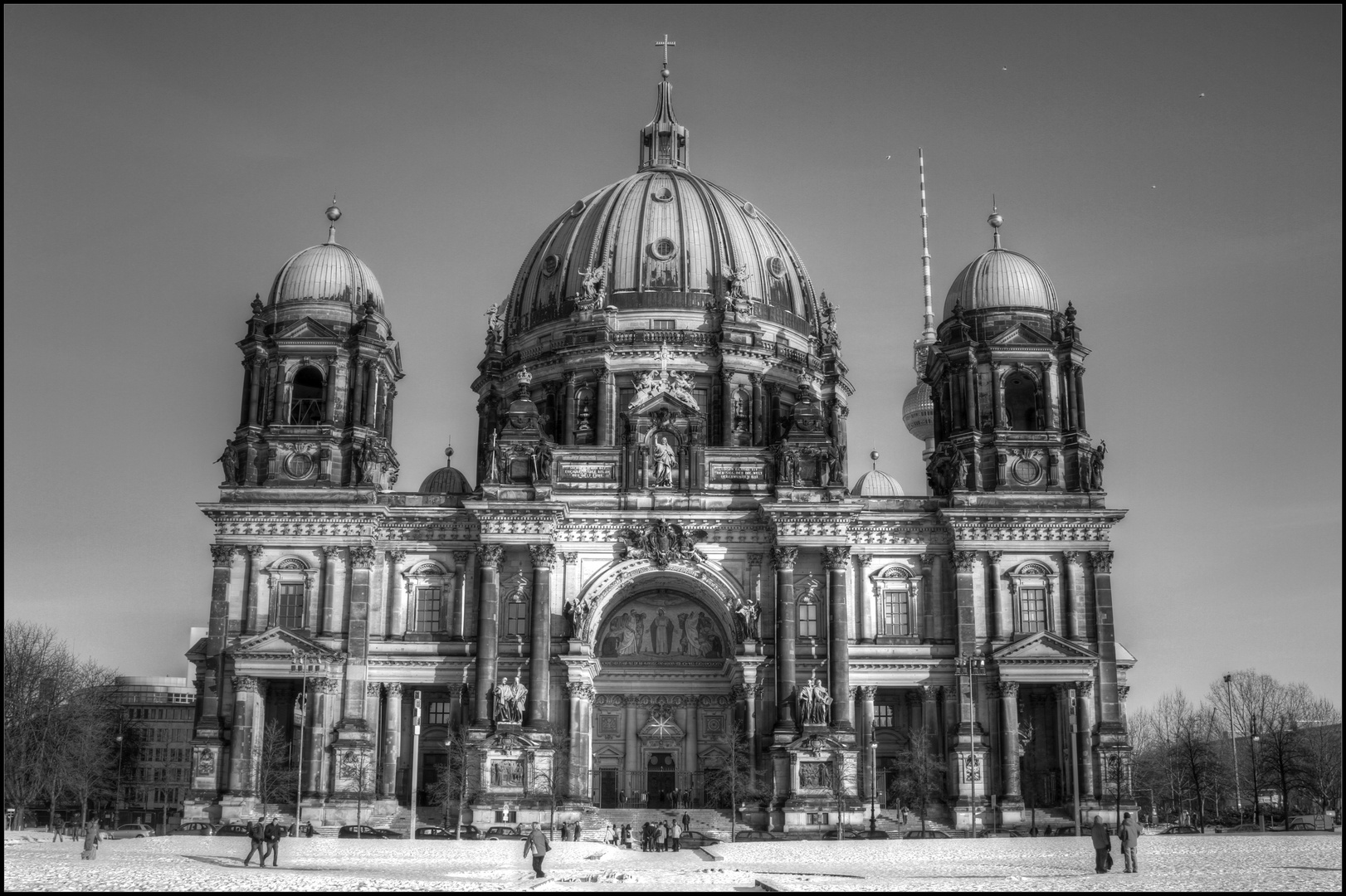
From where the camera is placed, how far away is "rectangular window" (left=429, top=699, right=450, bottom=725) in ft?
248

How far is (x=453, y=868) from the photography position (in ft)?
148

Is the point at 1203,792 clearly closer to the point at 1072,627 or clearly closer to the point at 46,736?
the point at 1072,627

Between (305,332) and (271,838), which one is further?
(305,332)

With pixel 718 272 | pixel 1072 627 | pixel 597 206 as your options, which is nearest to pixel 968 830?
pixel 1072 627

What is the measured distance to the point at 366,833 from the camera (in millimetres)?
64875

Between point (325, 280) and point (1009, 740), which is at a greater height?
point (325, 280)

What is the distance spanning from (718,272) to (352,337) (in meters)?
21.9

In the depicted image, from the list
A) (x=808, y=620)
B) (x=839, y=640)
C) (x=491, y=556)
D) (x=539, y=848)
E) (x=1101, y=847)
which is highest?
(x=491, y=556)

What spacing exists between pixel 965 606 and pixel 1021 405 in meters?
11.6

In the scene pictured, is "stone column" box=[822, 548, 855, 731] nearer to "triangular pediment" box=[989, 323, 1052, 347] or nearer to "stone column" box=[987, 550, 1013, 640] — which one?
"stone column" box=[987, 550, 1013, 640]

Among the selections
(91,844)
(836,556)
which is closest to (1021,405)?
(836,556)

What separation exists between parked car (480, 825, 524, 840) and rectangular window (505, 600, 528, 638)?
9.36 meters

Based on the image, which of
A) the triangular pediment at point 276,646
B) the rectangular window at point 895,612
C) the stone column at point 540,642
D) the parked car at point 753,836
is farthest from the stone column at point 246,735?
the rectangular window at point 895,612

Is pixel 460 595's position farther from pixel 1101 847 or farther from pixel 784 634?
pixel 1101 847
